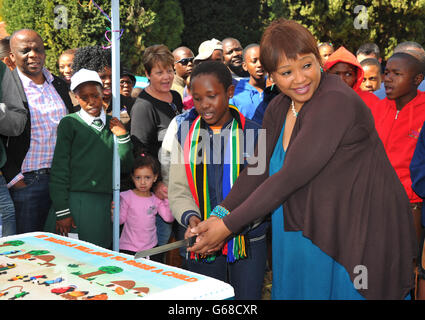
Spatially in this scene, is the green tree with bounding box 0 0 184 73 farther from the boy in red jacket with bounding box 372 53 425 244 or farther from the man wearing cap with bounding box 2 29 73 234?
the boy in red jacket with bounding box 372 53 425 244

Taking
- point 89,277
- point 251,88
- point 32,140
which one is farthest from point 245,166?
point 251,88

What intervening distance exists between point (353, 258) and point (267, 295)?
107 inches

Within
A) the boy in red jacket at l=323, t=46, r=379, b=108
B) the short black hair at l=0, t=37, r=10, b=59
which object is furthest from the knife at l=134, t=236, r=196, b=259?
the short black hair at l=0, t=37, r=10, b=59

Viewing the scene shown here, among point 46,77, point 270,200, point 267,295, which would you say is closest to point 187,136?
point 270,200

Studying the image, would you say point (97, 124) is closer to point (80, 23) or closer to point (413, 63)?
point (413, 63)

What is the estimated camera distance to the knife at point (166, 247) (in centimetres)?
206

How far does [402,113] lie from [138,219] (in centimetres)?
235

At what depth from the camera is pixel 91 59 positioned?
13.9 feet

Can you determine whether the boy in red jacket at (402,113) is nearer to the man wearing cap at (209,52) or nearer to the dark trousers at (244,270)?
the dark trousers at (244,270)

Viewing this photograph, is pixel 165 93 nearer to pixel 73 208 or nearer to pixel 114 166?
pixel 114 166

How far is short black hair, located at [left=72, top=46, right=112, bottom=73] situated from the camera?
4184 mm

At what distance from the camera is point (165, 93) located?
4.36 meters

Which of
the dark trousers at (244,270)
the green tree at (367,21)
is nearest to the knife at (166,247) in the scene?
the dark trousers at (244,270)
